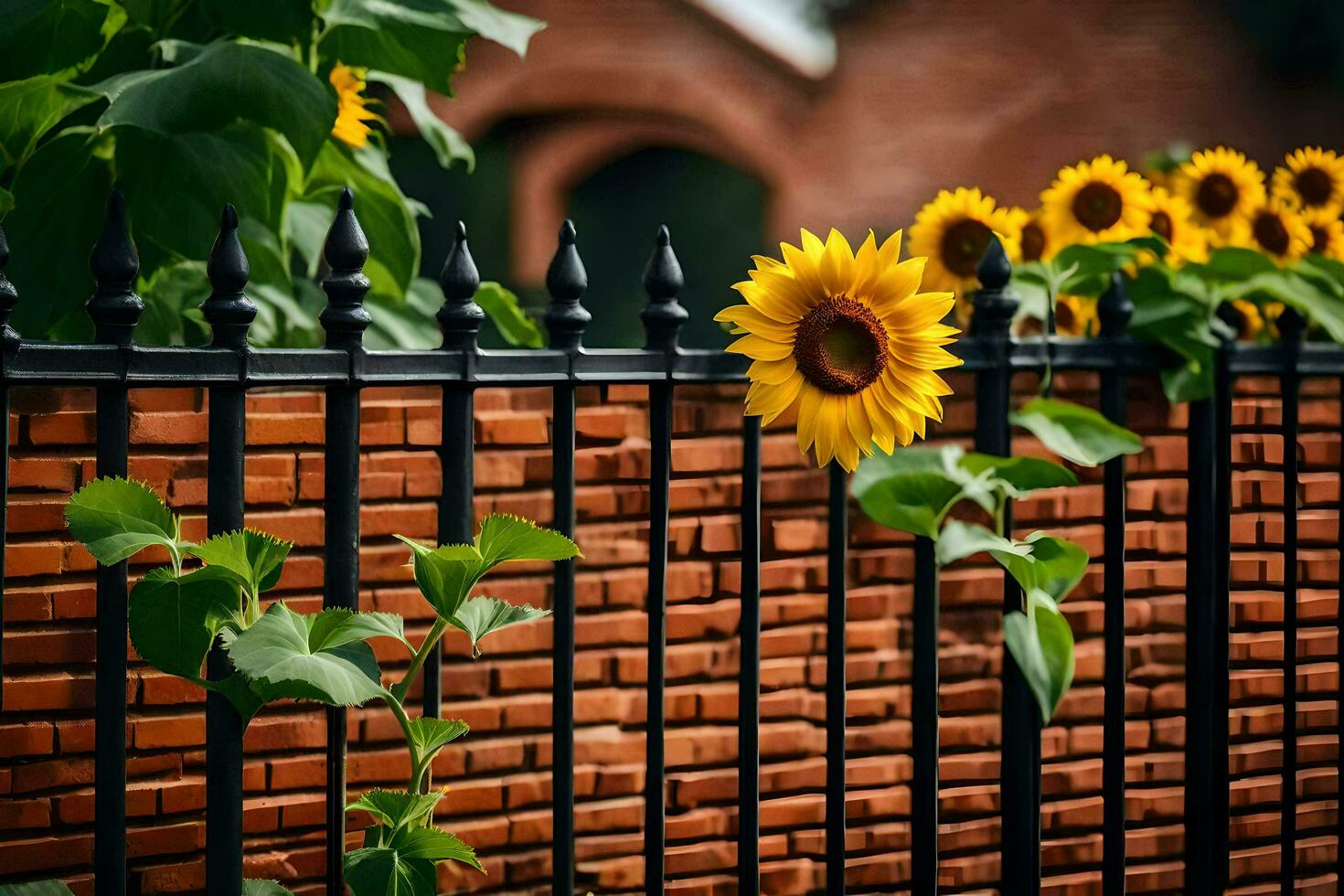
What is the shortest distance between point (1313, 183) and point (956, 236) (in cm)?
83

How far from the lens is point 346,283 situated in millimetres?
1808

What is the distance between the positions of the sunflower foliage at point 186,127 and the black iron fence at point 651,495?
208mm

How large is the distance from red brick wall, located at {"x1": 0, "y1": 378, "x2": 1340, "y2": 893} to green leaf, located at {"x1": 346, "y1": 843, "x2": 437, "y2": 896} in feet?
1.85

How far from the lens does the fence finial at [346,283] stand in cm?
180

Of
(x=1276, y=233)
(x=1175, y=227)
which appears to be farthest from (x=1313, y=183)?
(x=1175, y=227)

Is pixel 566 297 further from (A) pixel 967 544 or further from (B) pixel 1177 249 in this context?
(B) pixel 1177 249

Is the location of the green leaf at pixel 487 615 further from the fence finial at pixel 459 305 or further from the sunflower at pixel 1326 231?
the sunflower at pixel 1326 231

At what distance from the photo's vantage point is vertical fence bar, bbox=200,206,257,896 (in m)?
1.76

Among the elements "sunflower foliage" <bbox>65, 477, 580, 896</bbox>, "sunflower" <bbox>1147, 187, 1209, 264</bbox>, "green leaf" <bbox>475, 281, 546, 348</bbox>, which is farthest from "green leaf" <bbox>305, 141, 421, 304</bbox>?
"sunflower" <bbox>1147, 187, 1209, 264</bbox>

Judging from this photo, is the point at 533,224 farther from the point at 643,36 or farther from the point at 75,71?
the point at 75,71

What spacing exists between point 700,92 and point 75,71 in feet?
32.7

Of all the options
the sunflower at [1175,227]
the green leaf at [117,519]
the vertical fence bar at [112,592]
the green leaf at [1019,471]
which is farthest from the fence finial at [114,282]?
the sunflower at [1175,227]

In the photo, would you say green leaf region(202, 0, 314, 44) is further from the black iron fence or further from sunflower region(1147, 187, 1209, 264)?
sunflower region(1147, 187, 1209, 264)

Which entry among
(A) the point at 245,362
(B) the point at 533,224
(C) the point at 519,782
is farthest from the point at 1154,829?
(B) the point at 533,224
